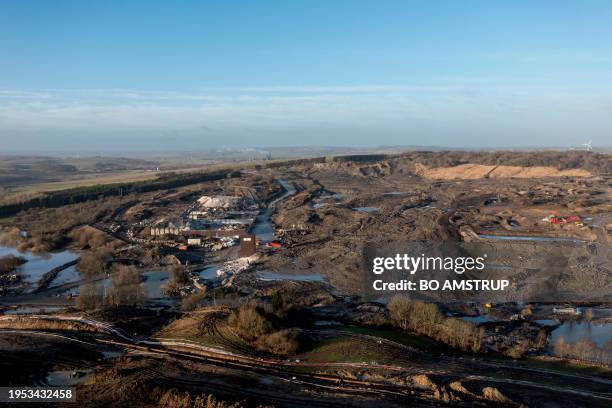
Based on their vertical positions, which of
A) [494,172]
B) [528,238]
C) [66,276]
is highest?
[494,172]

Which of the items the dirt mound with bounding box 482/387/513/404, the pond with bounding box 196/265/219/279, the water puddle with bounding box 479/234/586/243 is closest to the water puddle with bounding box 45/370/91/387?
the dirt mound with bounding box 482/387/513/404

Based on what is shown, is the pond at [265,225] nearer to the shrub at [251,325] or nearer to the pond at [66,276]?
the pond at [66,276]

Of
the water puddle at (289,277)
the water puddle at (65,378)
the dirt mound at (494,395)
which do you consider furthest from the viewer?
the water puddle at (289,277)

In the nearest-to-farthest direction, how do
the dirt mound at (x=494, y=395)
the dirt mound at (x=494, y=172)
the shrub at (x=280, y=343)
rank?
the dirt mound at (x=494, y=395) < the shrub at (x=280, y=343) < the dirt mound at (x=494, y=172)

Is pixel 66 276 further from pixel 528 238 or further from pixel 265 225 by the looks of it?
pixel 528 238

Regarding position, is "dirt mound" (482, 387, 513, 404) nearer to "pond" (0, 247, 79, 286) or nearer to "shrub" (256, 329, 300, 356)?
"shrub" (256, 329, 300, 356)

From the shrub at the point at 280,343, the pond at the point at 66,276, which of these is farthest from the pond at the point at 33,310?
the shrub at the point at 280,343

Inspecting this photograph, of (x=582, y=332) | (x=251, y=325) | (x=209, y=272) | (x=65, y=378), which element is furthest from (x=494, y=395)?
(x=209, y=272)
